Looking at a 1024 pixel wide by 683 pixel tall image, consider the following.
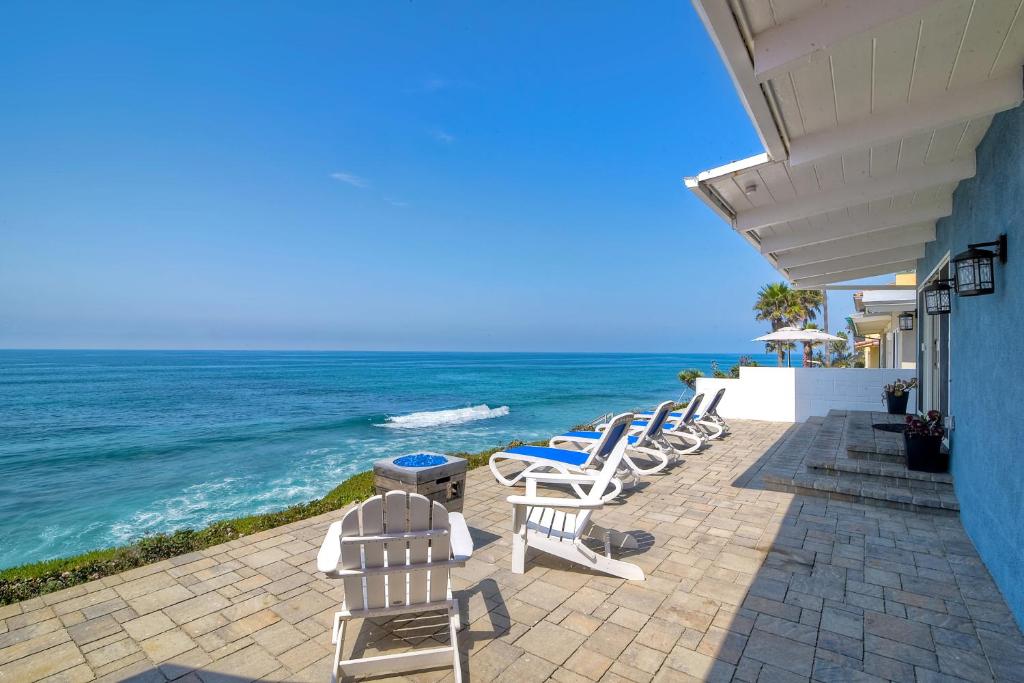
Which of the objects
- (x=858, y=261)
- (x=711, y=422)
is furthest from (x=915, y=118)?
(x=711, y=422)

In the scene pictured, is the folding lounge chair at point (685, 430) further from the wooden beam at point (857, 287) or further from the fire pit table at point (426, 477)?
the fire pit table at point (426, 477)

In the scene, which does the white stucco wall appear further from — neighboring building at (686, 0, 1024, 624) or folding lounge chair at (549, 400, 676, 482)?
neighboring building at (686, 0, 1024, 624)

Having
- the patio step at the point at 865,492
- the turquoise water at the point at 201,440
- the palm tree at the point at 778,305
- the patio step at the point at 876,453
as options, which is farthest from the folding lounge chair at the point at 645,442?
the palm tree at the point at 778,305

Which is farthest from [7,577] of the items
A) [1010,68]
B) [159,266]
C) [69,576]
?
[159,266]

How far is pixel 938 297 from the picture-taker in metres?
5.04

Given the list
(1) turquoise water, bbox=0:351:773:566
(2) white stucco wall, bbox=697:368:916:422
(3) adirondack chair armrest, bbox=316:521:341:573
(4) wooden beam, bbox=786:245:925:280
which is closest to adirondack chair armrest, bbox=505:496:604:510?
(3) adirondack chair armrest, bbox=316:521:341:573

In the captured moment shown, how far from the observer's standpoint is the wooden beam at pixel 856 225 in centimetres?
471

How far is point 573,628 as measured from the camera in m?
2.78

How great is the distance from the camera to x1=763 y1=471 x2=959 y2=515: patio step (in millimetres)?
4645

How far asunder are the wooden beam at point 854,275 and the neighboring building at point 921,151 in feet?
9.67

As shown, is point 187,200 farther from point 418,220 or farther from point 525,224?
point 525,224

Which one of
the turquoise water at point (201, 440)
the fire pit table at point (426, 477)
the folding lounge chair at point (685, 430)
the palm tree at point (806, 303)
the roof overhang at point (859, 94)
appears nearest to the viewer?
the roof overhang at point (859, 94)

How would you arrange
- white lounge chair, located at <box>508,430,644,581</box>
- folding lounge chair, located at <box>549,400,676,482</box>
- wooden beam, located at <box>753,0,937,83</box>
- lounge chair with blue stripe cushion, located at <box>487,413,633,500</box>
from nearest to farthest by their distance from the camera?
wooden beam, located at <box>753,0,937,83</box>
white lounge chair, located at <box>508,430,644,581</box>
lounge chair with blue stripe cushion, located at <box>487,413,633,500</box>
folding lounge chair, located at <box>549,400,676,482</box>

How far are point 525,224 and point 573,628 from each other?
125 ft
